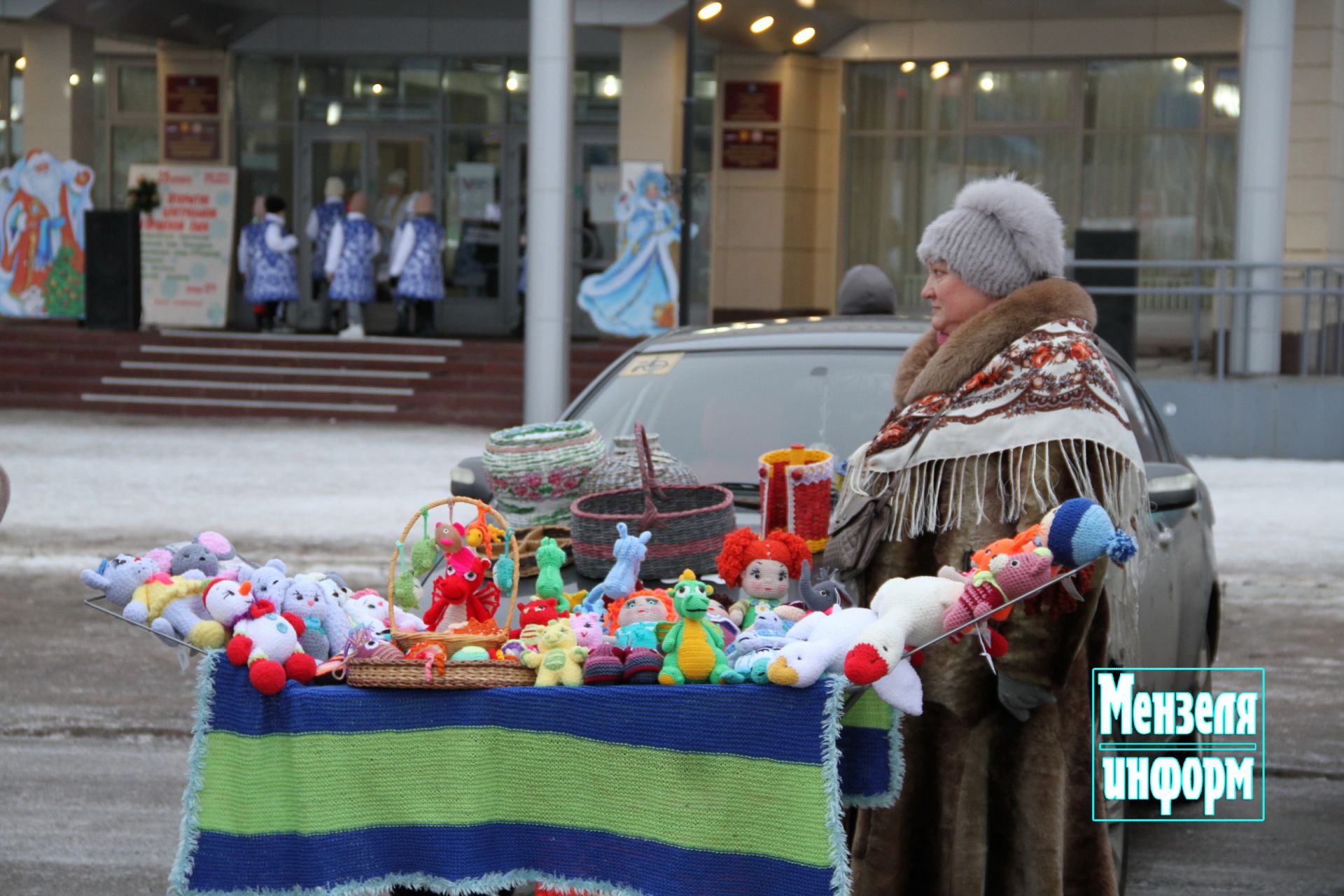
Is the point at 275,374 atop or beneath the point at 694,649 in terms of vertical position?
beneath

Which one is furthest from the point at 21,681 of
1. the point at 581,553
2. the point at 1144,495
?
the point at 1144,495

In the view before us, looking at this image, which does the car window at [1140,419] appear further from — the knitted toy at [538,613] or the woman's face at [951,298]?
the knitted toy at [538,613]

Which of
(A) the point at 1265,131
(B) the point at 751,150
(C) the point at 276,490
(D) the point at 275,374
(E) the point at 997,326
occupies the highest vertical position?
(B) the point at 751,150

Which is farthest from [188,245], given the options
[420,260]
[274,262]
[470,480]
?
[470,480]

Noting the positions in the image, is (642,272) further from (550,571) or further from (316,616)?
(316,616)

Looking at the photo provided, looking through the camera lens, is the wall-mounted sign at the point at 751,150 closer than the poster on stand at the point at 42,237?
No

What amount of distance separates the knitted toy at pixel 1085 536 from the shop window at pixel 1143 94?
20299 mm

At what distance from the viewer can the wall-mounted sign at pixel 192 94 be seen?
76.8 feet

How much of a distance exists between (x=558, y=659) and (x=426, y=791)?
35 centimetres

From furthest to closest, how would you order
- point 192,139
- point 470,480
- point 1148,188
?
point 192,139 → point 1148,188 → point 470,480

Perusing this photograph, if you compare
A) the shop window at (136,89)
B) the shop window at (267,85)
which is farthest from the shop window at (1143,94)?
the shop window at (136,89)

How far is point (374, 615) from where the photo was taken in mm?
3393

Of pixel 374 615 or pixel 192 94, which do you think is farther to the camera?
pixel 192 94

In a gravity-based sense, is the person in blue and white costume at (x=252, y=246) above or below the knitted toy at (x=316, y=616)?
above
